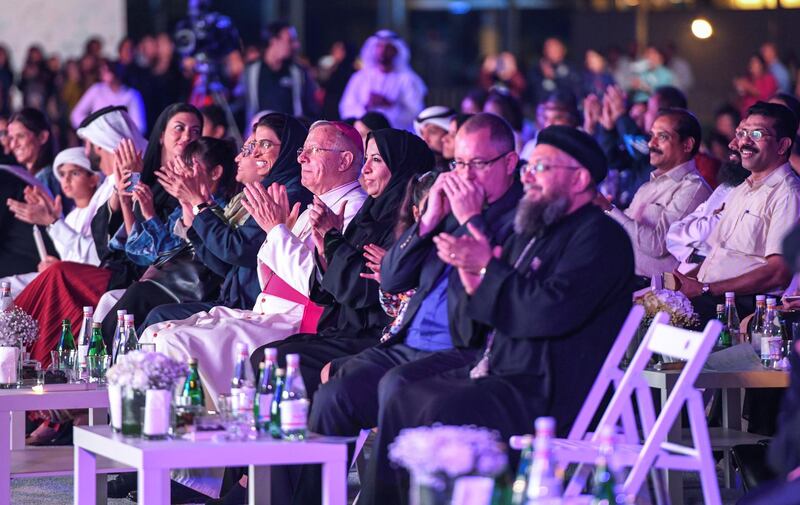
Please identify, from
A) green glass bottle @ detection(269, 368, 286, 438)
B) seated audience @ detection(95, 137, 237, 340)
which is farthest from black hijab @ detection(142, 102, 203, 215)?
green glass bottle @ detection(269, 368, 286, 438)

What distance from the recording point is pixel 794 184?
6.39 metres

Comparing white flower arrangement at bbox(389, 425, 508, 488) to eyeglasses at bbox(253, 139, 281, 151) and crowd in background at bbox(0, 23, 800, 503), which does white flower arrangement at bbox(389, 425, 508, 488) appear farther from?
eyeglasses at bbox(253, 139, 281, 151)

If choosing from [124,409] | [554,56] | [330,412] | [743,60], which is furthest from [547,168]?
[743,60]

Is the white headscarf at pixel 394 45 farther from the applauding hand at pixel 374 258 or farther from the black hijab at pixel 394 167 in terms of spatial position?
the applauding hand at pixel 374 258

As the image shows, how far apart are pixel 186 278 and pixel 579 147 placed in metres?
2.90

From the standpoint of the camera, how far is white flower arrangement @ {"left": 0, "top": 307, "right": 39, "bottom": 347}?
19.3 feet

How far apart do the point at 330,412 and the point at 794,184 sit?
2.41 meters

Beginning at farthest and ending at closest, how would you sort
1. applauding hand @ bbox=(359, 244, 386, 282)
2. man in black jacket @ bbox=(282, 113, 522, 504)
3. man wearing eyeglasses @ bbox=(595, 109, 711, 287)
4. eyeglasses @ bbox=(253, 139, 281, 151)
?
1. man wearing eyeglasses @ bbox=(595, 109, 711, 287)
2. eyeglasses @ bbox=(253, 139, 281, 151)
3. applauding hand @ bbox=(359, 244, 386, 282)
4. man in black jacket @ bbox=(282, 113, 522, 504)

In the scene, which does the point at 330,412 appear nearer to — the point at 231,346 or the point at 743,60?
the point at 231,346

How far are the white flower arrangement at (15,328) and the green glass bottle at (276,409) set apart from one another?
1.77 meters

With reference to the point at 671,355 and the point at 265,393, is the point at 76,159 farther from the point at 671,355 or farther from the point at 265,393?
the point at 671,355

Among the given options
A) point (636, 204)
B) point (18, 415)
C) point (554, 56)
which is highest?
point (554, 56)

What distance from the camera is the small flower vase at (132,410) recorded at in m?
4.47

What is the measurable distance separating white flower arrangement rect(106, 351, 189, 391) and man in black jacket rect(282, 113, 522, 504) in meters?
0.79
